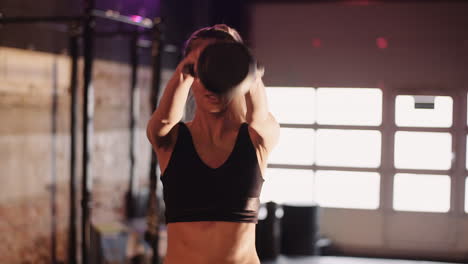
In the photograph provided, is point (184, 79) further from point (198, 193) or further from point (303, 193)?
point (303, 193)

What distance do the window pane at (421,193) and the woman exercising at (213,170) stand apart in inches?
187

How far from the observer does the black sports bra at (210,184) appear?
3.22 feet

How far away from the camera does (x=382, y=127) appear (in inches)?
217


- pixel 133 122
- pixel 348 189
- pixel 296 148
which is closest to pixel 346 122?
pixel 296 148

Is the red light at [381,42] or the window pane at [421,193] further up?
the red light at [381,42]

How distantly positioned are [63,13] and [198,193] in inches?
117

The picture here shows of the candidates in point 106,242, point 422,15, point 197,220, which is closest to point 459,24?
point 422,15

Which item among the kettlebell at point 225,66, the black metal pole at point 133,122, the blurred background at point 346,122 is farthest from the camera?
the blurred background at point 346,122

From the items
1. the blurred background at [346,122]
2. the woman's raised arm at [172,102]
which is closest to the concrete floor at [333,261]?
the blurred background at [346,122]

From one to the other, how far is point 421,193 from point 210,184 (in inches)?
192

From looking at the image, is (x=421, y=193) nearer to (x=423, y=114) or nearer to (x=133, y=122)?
(x=423, y=114)

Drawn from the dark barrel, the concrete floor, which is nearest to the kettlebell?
the dark barrel

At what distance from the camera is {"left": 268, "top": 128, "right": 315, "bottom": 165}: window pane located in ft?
18.6

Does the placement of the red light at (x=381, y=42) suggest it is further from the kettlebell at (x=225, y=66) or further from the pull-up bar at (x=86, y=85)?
the kettlebell at (x=225, y=66)
